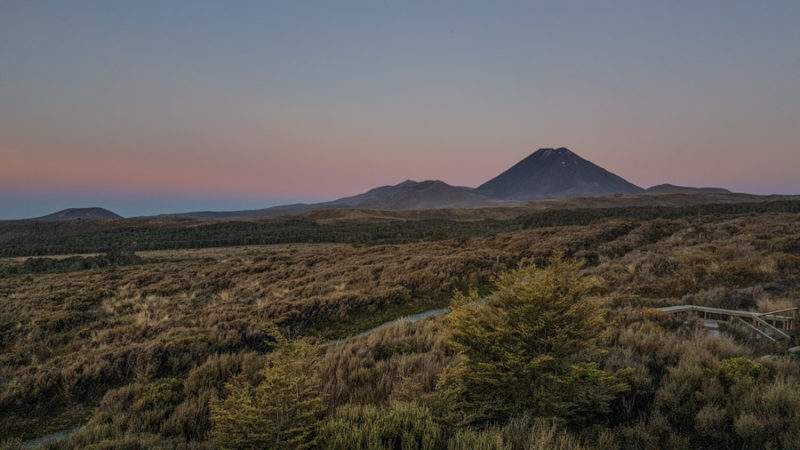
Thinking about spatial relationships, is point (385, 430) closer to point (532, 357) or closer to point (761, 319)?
point (532, 357)

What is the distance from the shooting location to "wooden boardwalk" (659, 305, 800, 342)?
7.30m

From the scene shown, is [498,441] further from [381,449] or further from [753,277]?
[753,277]

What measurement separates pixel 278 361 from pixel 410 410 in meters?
1.74

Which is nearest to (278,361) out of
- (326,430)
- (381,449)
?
(326,430)

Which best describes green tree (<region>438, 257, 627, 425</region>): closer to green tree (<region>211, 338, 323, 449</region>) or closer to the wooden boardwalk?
green tree (<region>211, 338, 323, 449</region>)

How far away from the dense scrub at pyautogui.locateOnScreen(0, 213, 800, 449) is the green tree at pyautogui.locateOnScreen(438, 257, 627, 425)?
0.45ft

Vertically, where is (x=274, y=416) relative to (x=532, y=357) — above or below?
below

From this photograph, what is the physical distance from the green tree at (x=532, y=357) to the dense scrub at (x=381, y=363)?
0.14 meters

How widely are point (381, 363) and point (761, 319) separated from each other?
27.8ft

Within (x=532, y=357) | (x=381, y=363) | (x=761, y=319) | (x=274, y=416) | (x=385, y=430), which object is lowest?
(x=381, y=363)

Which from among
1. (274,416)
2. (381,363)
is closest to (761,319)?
(381,363)

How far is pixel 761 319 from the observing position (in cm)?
764

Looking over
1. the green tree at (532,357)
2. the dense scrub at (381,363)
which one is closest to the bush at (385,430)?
the dense scrub at (381,363)

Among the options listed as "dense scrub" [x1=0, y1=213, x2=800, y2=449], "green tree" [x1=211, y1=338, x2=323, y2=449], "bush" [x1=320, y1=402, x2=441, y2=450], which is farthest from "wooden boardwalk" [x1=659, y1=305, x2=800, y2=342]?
"green tree" [x1=211, y1=338, x2=323, y2=449]
